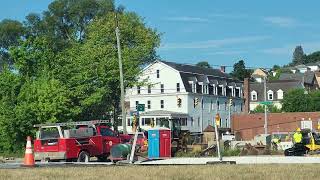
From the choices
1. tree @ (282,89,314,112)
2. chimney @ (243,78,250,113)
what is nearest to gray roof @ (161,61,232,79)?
chimney @ (243,78,250,113)

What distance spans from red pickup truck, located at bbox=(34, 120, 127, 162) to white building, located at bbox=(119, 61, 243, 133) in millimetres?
61640

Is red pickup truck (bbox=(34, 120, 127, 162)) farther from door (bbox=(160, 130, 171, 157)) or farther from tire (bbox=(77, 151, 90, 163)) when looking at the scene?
door (bbox=(160, 130, 171, 157))

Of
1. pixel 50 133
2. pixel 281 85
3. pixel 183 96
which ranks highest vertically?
pixel 281 85

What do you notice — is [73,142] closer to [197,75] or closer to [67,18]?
[67,18]

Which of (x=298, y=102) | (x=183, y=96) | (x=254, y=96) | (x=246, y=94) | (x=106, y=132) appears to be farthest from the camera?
(x=254, y=96)

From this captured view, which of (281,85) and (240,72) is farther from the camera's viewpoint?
(240,72)

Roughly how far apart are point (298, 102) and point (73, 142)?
80568mm

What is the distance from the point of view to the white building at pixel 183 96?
97.2 meters

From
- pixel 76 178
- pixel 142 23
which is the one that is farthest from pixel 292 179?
pixel 142 23

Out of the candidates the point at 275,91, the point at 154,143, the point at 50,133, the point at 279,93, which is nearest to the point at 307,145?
the point at 154,143

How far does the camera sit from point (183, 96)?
98062 mm

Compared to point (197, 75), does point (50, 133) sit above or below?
below

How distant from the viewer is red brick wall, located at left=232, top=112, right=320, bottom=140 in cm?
8600

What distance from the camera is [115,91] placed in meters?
63.9
